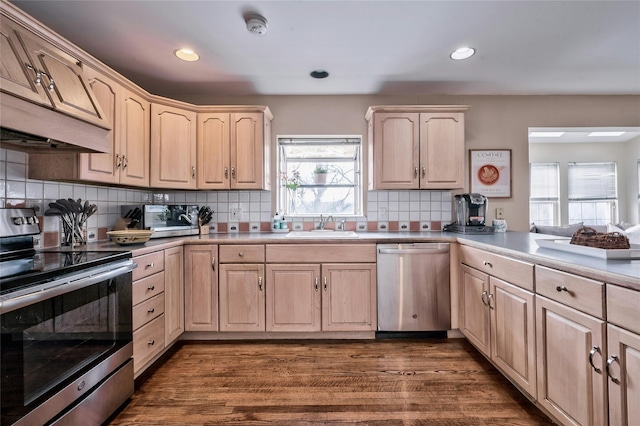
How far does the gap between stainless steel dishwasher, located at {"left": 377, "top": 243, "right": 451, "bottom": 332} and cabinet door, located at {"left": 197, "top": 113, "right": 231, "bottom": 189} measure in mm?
1632

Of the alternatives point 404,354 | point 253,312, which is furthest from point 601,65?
point 253,312

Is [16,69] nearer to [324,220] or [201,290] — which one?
[201,290]

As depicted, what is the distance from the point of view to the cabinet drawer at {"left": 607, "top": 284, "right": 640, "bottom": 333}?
98 centimetres

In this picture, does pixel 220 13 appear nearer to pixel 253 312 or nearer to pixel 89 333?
pixel 89 333

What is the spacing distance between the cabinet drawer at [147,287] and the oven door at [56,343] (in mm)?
163

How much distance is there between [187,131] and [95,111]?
38.4 inches

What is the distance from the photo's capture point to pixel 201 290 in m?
2.38

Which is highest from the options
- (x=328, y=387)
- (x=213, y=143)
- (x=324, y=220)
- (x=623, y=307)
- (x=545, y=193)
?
(x=213, y=143)

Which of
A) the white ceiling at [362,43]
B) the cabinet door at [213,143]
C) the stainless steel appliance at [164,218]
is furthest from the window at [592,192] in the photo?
the stainless steel appliance at [164,218]

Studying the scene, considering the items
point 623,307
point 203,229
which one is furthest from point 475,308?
point 203,229

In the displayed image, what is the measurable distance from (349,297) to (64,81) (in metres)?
2.27

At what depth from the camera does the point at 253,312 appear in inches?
93.9

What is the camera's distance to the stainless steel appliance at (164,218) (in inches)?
92.7

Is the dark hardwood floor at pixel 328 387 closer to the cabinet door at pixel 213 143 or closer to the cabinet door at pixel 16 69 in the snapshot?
the cabinet door at pixel 213 143
